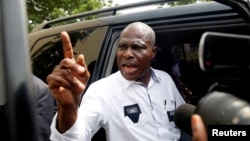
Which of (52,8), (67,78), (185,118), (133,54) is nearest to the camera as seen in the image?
(67,78)

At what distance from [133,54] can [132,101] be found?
1.10ft

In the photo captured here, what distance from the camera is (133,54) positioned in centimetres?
254

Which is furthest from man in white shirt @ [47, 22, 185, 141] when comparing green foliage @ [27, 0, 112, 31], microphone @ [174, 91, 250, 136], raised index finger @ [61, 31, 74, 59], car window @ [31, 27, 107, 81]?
green foliage @ [27, 0, 112, 31]

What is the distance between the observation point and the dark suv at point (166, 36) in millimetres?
2182

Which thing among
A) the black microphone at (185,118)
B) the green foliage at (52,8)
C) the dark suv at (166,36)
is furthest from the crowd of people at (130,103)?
the green foliage at (52,8)

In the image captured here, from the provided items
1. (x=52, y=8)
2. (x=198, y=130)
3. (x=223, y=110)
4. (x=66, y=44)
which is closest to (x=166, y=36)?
(x=66, y=44)

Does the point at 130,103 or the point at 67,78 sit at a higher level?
the point at 67,78

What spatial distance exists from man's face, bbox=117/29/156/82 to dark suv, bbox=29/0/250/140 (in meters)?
0.14

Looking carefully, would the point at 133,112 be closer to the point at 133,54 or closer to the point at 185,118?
the point at 133,54

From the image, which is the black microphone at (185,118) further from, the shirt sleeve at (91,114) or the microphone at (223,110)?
the shirt sleeve at (91,114)

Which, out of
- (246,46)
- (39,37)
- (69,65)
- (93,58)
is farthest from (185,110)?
(39,37)

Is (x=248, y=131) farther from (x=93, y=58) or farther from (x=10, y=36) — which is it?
(x=93, y=58)

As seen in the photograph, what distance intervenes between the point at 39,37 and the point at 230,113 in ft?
8.93

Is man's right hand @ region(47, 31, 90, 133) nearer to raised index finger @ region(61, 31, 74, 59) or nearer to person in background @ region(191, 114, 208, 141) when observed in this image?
raised index finger @ region(61, 31, 74, 59)
